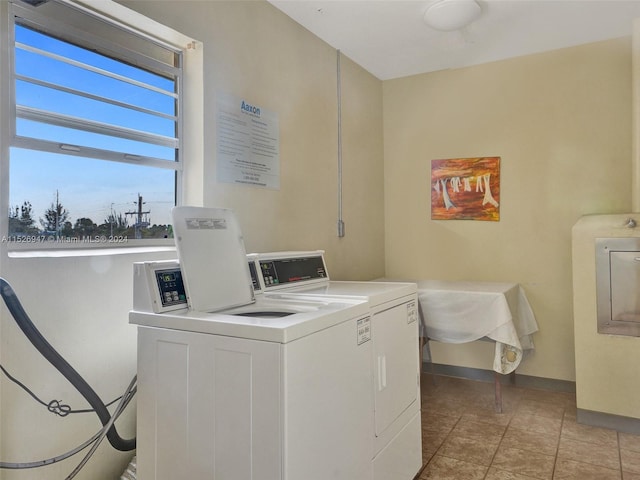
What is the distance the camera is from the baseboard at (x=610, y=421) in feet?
8.49

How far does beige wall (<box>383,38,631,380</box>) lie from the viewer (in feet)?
10.3

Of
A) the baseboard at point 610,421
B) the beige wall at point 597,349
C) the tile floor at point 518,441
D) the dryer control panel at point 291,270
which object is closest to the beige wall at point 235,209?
the dryer control panel at point 291,270

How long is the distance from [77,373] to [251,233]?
110 centimetres

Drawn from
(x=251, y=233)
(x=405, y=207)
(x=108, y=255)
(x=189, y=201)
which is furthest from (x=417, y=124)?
(x=108, y=255)

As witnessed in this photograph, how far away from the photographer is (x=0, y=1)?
1.49m

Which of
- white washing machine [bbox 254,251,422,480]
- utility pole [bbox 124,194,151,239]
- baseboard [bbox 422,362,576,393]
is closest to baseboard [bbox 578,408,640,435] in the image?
baseboard [bbox 422,362,576,393]

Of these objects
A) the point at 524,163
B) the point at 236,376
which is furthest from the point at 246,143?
the point at 524,163

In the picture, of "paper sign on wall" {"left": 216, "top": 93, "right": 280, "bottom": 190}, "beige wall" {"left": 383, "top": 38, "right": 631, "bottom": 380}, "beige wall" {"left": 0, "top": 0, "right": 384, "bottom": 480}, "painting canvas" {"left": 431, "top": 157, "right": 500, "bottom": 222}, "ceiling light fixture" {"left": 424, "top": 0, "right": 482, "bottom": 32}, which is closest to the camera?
"beige wall" {"left": 0, "top": 0, "right": 384, "bottom": 480}

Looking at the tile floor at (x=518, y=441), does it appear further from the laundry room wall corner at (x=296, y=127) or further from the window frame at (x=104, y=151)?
the window frame at (x=104, y=151)

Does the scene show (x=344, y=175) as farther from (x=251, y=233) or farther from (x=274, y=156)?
(x=251, y=233)

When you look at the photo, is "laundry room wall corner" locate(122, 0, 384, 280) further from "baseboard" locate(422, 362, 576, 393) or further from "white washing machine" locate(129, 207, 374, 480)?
"baseboard" locate(422, 362, 576, 393)

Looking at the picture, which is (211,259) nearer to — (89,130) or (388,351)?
(89,130)

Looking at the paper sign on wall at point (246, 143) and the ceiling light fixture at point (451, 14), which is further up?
the ceiling light fixture at point (451, 14)

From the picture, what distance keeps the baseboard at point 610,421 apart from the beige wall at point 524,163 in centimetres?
63
